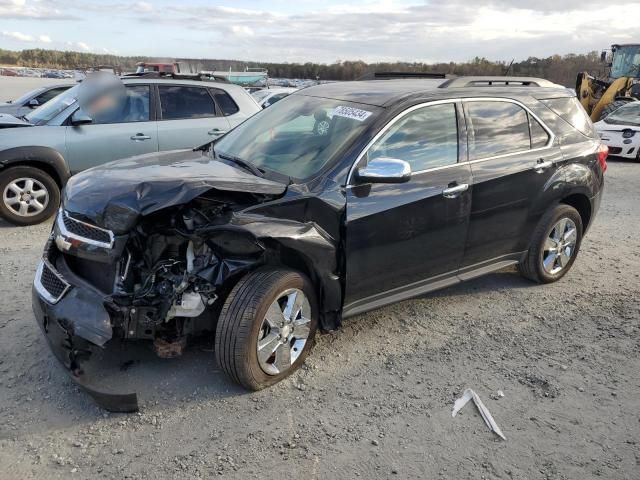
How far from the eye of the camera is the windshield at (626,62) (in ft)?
62.1

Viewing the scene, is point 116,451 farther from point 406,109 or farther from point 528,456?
point 406,109

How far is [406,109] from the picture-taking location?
12.5 feet

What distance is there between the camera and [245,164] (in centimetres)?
391

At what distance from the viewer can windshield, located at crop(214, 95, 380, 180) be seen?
12.0 feet

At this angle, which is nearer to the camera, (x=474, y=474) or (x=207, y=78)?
(x=474, y=474)

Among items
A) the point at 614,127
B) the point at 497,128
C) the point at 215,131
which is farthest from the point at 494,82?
the point at 614,127

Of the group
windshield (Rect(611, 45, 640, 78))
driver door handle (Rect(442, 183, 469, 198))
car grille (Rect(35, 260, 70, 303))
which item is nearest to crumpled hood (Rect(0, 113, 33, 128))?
car grille (Rect(35, 260, 70, 303))

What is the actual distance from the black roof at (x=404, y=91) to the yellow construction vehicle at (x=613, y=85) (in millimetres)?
12391

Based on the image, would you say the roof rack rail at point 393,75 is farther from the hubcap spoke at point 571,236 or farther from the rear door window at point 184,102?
the rear door window at point 184,102

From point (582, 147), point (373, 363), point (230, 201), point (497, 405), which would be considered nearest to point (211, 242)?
point (230, 201)

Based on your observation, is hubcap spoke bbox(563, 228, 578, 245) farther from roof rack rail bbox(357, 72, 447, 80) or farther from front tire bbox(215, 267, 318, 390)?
front tire bbox(215, 267, 318, 390)

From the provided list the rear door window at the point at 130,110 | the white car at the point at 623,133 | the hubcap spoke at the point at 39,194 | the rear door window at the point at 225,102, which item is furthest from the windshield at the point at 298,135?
the white car at the point at 623,133

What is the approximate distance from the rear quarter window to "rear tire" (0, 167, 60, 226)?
18.6ft

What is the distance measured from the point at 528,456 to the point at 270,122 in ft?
9.97
